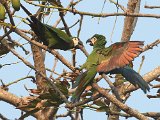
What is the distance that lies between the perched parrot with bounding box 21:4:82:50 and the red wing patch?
38cm

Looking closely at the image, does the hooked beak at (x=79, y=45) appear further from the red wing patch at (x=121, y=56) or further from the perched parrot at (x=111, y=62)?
the red wing patch at (x=121, y=56)

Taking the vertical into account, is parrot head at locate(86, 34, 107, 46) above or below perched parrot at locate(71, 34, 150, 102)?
above

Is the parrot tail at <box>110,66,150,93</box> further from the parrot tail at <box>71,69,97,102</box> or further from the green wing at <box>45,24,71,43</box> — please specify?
the green wing at <box>45,24,71,43</box>

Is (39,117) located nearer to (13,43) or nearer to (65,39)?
(13,43)

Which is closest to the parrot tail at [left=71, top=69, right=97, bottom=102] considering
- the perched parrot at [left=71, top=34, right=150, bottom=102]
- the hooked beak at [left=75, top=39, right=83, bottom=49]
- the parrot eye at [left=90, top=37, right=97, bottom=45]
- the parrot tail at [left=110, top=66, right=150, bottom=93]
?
the perched parrot at [left=71, top=34, right=150, bottom=102]

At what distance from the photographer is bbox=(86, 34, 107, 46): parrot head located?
3.16 metres

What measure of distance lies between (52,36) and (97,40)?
0.97 feet

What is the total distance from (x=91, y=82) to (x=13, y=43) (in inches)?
49.2

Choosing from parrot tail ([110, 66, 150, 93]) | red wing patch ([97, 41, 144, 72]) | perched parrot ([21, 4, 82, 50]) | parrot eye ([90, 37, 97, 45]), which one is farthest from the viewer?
parrot eye ([90, 37, 97, 45])

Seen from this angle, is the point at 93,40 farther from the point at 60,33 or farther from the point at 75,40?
the point at 60,33

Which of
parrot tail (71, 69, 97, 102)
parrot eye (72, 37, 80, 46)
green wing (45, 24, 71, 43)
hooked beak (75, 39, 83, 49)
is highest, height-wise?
green wing (45, 24, 71, 43)

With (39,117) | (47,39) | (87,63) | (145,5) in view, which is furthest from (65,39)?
(39,117)

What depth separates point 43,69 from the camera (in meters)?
4.35

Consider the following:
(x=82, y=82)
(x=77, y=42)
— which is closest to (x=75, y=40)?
(x=77, y=42)
